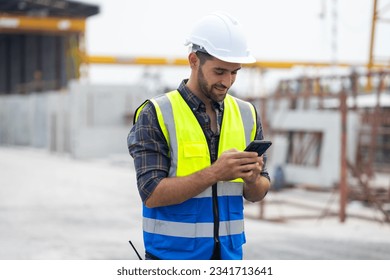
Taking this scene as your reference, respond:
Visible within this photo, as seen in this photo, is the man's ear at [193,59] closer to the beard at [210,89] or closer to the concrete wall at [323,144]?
the beard at [210,89]

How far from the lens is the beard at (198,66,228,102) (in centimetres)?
256

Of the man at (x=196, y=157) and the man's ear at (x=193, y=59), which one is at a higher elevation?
the man's ear at (x=193, y=59)

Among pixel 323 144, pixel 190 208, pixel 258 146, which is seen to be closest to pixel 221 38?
pixel 258 146

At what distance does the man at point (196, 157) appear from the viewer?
2531 mm

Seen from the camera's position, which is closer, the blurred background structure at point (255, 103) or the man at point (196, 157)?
the man at point (196, 157)

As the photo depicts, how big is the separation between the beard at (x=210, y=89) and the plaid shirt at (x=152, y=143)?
0.05 meters

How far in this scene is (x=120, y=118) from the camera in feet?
90.6

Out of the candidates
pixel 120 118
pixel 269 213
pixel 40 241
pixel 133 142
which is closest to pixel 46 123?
pixel 120 118

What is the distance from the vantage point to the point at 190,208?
255 centimetres

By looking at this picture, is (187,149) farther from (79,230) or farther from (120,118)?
(120,118)

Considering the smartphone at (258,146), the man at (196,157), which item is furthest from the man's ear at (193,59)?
the smartphone at (258,146)

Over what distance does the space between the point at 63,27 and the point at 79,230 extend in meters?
28.9

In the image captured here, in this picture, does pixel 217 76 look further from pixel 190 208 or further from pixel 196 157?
pixel 190 208

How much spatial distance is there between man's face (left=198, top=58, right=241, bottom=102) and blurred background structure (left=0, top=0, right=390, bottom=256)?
8.39 metres
